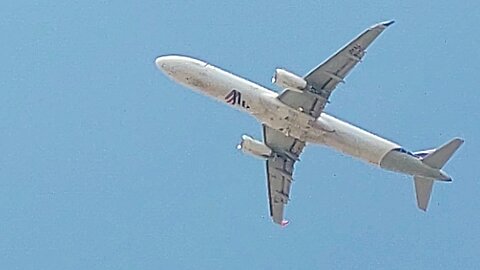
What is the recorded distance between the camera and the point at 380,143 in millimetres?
119062

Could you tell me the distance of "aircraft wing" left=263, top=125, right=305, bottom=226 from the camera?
12675 centimetres

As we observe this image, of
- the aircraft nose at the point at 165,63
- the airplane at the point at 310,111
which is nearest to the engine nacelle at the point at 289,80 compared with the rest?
the airplane at the point at 310,111

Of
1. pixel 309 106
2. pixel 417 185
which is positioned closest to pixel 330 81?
pixel 309 106

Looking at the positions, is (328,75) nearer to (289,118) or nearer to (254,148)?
(289,118)

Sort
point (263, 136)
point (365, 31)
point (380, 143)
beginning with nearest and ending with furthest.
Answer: point (365, 31)
point (380, 143)
point (263, 136)

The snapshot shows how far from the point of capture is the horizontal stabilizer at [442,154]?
11688 centimetres

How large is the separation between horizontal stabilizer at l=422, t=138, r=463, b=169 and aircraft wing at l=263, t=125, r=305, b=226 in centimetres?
1349

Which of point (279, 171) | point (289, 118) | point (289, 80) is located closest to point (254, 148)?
point (279, 171)

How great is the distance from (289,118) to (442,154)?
1333 centimetres

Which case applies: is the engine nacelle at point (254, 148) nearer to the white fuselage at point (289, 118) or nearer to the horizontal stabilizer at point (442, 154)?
the white fuselage at point (289, 118)

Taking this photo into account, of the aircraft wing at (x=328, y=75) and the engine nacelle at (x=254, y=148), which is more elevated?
the aircraft wing at (x=328, y=75)

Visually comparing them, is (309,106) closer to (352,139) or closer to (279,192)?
(352,139)

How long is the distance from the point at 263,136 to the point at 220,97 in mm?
9063

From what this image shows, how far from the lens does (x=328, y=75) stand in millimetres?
116500
